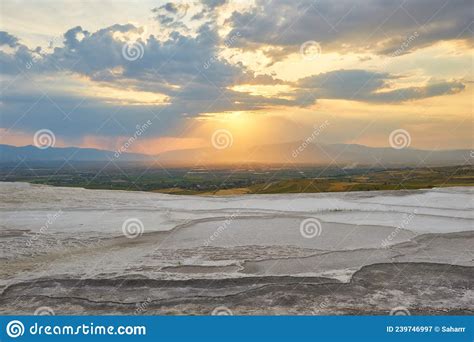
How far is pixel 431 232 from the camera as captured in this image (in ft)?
49.6

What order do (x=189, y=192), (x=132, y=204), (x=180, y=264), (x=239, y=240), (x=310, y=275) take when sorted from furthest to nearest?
(x=189, y=192)
(x=132, y=204)
(x=239, y=240)
(x=180, y=264)
(x=310, y=275)

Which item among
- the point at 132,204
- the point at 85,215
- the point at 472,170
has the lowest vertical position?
the point at 85,215

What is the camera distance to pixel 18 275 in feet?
33.7

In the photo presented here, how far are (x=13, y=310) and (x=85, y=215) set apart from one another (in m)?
10.6

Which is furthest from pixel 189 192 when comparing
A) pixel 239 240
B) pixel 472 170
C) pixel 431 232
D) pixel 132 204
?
pixel 472 170

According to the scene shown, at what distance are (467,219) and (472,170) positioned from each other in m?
32.1

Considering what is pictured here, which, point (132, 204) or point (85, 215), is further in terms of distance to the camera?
point (132, 204)

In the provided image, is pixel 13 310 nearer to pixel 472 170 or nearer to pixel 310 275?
pixel 310 275

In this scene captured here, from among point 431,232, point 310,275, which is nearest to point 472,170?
point 431,232

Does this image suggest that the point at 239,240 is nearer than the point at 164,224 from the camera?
Yes

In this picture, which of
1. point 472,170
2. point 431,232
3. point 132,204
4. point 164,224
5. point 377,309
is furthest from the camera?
point 472,170

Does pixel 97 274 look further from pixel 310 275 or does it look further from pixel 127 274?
pixel 310 275

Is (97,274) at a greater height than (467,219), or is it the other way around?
(467,219)

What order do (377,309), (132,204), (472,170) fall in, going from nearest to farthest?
(377,309) < (132,204) < (472,170)
